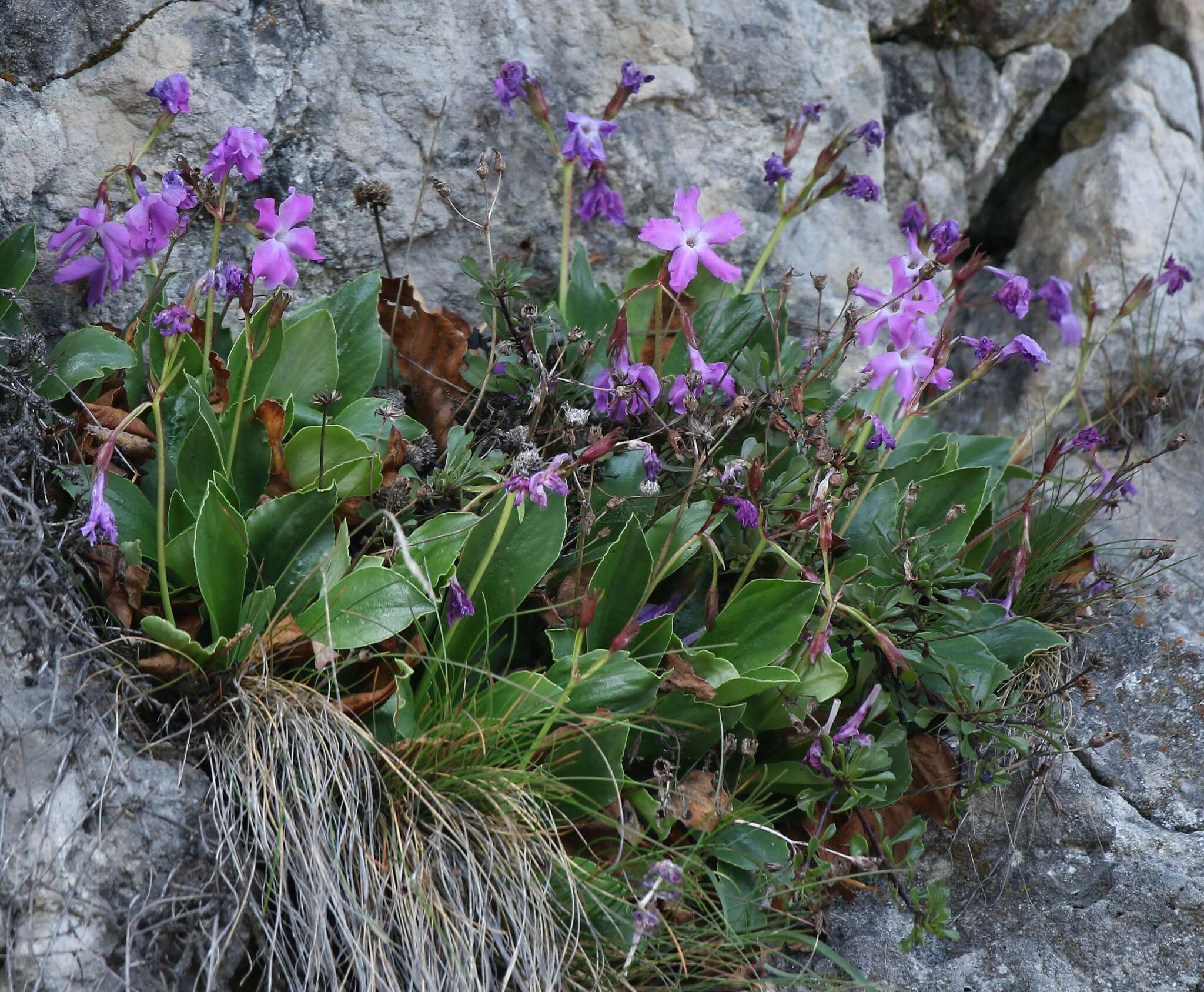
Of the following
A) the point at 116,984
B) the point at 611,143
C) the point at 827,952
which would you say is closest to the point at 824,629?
the point at 827,952

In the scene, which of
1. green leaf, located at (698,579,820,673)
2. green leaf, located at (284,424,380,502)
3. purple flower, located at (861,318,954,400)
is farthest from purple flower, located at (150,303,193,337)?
purple flower, located at (861,318,954,400)

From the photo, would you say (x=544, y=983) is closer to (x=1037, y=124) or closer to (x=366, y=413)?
(x=366, y=413)

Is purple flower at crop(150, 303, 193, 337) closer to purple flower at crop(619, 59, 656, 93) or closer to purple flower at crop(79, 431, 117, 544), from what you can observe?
purple flower at crop(79, 431, 117, 544)

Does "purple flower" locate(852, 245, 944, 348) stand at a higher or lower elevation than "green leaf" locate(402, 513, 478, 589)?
higher

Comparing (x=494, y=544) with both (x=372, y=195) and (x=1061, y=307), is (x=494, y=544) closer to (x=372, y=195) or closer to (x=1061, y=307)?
(x=372, y=195)

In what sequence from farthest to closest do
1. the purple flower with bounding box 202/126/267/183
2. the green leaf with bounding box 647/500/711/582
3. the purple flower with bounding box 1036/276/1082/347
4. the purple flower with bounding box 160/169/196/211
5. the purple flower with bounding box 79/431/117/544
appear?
1. the purple flower with bounding box 1036/276/1082/347
2. the green leaf with bounding box 647/500/711/582
3. the purple flower with bounding box 160/169/196/211
4. the purple flower with bounding box 202/126/267/183
5. the purple flower with bounding box 79/431/117/544

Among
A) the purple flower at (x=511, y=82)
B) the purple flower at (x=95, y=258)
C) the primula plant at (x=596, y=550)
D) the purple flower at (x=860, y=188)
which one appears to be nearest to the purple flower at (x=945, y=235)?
the primula plant at (x=596, y=550)
